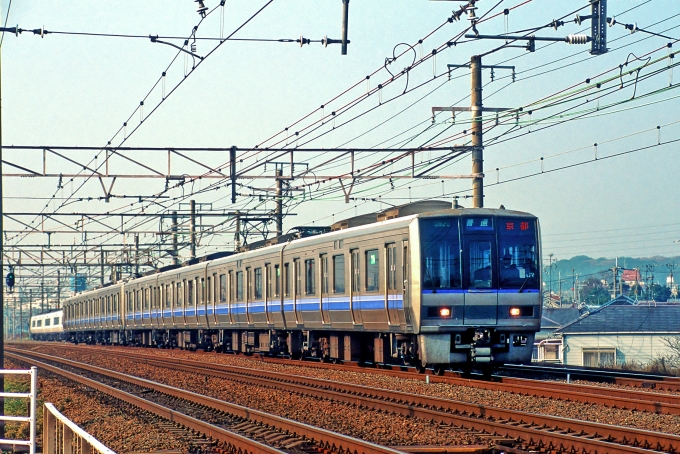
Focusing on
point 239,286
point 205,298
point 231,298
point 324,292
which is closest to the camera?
point 324,292

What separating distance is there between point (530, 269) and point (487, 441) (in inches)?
312

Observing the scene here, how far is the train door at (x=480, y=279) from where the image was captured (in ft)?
59.6

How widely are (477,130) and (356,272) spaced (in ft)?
15.7

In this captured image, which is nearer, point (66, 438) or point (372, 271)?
point (66, 438)

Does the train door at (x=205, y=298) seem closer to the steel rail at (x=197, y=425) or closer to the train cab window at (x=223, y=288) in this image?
the train cab window at (x=223, y=288)

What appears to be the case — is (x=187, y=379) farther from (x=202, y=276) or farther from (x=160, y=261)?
(x=160, y=261)

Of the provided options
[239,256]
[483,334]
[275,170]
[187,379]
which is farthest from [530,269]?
[275,170]

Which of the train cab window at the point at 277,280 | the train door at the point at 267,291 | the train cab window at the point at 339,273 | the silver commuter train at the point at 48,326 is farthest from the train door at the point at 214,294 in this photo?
the silver commuter train at the point at 48,326

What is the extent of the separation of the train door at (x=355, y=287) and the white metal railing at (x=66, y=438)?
11458mm

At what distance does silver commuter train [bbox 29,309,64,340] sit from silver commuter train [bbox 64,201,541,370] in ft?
163

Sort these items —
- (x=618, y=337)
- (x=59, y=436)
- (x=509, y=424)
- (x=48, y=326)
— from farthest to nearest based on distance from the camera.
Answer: (x=48, y=326), (x=618, y=337), (x=509, y=424), (x=59, y=436)

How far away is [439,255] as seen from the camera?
59.5ft

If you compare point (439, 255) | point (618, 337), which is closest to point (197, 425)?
point (439, 255)

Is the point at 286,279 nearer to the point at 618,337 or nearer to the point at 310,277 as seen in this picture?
the point at 310,277
